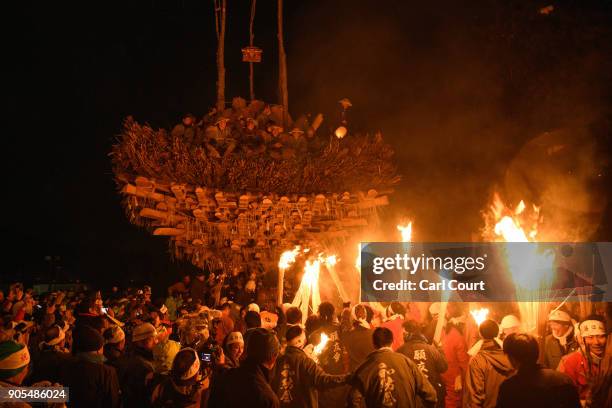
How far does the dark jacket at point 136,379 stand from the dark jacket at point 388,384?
148cm

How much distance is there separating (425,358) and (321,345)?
100 cm

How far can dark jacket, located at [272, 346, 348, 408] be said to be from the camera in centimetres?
448

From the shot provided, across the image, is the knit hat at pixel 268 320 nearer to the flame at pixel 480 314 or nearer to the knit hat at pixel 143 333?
the flame at pixel 480 314

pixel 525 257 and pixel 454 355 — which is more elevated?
pixel 525 257

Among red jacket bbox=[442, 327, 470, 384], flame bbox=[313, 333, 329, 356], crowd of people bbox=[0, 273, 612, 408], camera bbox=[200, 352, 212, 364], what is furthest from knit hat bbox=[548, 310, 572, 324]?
camera bbox=[200, 352, 212, 364]

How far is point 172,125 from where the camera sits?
20.9 feet

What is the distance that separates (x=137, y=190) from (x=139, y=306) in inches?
126

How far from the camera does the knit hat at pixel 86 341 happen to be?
4195 millimetres

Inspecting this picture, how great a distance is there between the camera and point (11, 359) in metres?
3.52

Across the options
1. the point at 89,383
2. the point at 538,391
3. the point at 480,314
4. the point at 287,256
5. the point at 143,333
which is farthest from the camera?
the point at 287,256

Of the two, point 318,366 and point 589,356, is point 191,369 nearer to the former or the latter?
point 318,366

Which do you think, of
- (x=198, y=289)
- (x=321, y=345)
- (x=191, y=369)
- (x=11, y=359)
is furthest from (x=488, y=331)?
(x=198, y=289)

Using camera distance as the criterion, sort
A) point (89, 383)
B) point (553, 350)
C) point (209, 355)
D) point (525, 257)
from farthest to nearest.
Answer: point (525, 257) → point (553, 350) → point (209, 355) → point (89, 383)

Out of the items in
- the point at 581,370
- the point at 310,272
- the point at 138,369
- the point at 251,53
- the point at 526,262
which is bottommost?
the point at 581,370
